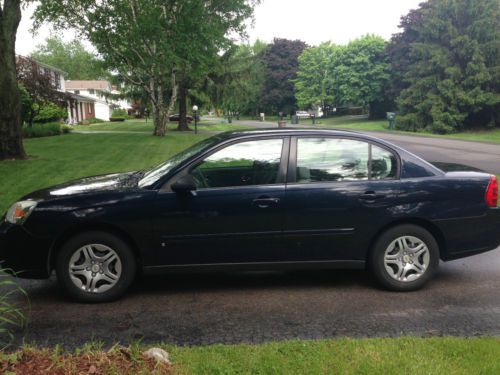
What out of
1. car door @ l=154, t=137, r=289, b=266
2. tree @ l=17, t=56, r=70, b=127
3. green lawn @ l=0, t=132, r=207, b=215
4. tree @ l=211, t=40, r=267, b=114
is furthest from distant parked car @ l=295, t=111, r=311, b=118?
car door @ l=154, t=137, r=289, b=266

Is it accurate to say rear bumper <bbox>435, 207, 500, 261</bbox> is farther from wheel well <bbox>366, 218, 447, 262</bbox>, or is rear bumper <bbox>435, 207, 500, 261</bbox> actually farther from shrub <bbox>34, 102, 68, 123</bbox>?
shrub <bbox>34, 102, 68, 123</bbox>

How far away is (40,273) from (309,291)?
2.61m

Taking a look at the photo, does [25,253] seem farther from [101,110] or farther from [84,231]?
[101,110]

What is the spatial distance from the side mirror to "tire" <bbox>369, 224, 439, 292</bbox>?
1921 mm

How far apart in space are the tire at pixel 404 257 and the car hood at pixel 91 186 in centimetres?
257

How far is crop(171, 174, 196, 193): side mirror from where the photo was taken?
175 inches

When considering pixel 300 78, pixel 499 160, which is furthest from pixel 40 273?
pixel 300 78

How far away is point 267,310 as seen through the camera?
433cm

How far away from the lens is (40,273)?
14.6 feet

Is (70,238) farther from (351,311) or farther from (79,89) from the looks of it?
(79,89)

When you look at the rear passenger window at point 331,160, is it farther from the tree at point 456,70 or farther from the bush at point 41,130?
the tree at point 456,70

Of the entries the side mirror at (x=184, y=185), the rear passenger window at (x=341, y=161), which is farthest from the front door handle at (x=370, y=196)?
the side mirror at (x=184, y=185)

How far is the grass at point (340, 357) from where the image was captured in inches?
122

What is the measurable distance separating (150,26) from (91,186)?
814 inches
